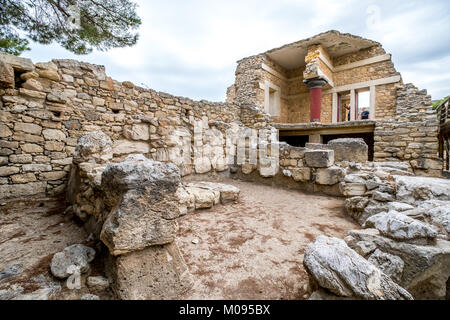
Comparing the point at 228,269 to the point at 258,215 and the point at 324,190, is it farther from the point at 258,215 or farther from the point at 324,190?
the point at 324,190

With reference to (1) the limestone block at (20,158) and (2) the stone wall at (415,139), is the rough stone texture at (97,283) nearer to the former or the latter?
(1) the limestone block at (20,158)

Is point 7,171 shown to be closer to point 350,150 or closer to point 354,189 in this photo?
point 354,189

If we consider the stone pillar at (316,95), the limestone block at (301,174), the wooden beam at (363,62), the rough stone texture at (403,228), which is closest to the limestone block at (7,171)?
the rough stone texture at (403,228)

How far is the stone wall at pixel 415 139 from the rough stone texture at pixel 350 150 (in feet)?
11.0

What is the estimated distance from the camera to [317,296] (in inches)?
45.3

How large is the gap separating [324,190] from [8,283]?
4.42 meters

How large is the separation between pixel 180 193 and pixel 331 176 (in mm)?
3002

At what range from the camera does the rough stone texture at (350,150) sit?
4180mm

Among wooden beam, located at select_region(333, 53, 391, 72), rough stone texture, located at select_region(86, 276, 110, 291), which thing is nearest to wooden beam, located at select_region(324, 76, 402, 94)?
wooden beam, located at select_region(333, 53, 391, 72)

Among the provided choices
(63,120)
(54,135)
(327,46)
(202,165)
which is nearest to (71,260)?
(54,135)

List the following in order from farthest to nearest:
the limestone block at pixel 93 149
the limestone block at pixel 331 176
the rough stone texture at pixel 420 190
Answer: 1. the limestone block at pixel 331 176
2. the limestone block at pixel 93 149
3. the rough stone texture at pixel 420 190

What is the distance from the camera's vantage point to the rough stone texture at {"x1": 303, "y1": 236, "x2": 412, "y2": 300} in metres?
1.04
